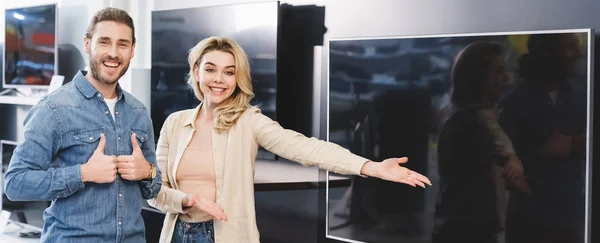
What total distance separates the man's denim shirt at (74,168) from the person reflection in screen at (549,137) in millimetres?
1291

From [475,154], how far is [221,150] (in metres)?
0.90

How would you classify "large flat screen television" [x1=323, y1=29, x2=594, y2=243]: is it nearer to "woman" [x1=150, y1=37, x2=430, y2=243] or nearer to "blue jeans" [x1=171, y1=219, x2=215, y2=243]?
"woman" [x1=150, y1=37, x2=430, y2=243]

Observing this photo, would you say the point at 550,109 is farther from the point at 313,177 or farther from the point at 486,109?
the point at 313,177

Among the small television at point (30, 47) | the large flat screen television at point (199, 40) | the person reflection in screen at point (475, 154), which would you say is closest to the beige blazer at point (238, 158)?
the person reflection in screen at point (475, 154)

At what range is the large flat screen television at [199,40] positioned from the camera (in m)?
3.52

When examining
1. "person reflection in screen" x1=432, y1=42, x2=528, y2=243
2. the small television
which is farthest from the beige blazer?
the small television

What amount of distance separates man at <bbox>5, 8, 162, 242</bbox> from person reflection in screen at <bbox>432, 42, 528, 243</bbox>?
116cm

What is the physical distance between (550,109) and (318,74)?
46.5 inches

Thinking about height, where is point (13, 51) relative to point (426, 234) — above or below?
above

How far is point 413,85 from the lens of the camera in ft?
9.57

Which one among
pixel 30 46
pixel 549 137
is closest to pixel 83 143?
pixel 549 137

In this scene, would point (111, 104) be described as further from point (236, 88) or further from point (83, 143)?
point (236, 88)

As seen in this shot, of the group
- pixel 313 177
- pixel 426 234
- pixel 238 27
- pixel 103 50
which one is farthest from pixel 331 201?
pixel 103 50

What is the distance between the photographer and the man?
6.32 feet
